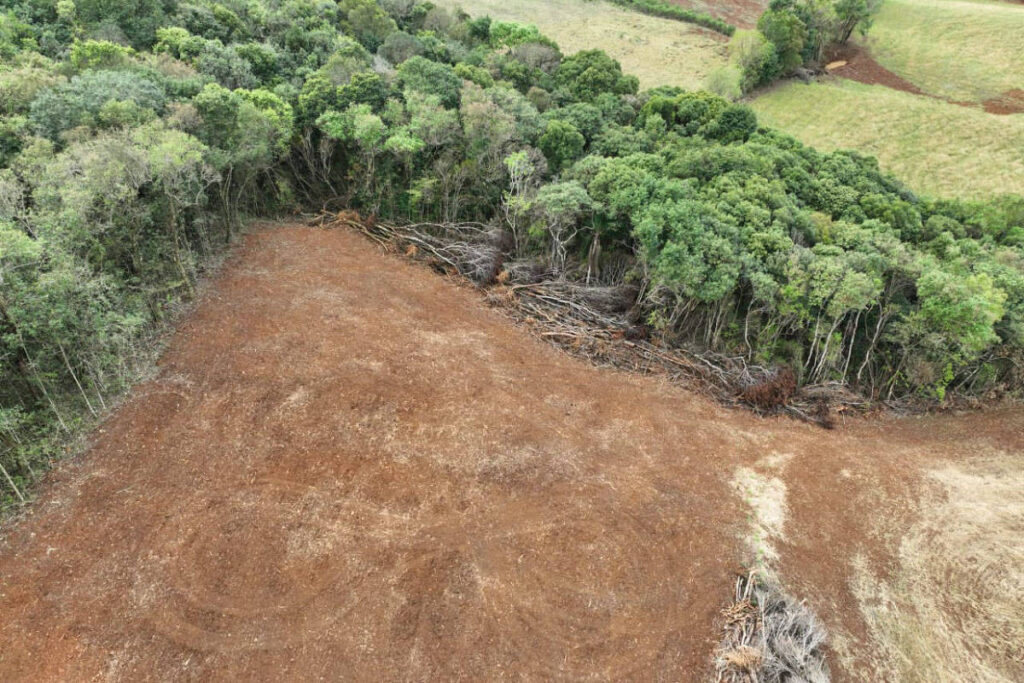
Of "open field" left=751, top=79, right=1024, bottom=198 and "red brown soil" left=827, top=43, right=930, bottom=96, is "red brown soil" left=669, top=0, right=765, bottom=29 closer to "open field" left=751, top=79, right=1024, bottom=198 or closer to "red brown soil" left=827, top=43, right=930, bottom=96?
"red brown soil" left=827, top=43, right=930, bottom=96

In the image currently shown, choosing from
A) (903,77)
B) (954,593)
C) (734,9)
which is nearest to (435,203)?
(954,593)

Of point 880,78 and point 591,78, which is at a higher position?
point 591,78

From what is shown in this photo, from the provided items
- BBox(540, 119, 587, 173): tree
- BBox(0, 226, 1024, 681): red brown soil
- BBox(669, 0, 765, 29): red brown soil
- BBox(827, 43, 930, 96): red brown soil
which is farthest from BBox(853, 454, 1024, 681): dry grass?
BBox(669, 0, 765, 29): red brown soil

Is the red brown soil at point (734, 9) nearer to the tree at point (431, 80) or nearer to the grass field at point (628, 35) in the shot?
the grass field at point (628, 35)

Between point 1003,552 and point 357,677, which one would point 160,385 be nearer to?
point 357,677

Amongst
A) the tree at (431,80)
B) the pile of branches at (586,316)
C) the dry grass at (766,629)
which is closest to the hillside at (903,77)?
the tree at (431,80)

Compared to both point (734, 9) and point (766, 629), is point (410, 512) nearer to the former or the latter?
point (766, 629)
